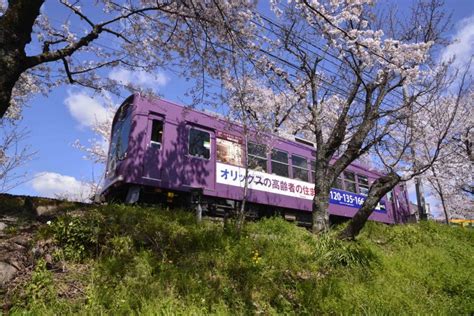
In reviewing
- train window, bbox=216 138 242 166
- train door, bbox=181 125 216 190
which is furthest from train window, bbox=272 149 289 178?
train door, bbox=181 125 216 190

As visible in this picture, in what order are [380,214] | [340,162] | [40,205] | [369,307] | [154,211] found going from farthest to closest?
[380,214]
[340,162]
[154,211]
[40,205]
[369,307]

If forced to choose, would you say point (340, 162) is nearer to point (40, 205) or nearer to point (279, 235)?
point (279, 235)

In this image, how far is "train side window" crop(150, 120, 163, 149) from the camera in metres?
9.01

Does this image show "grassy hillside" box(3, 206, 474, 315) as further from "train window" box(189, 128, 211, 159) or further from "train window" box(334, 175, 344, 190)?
"train window" box(334, 175, 344, 190)

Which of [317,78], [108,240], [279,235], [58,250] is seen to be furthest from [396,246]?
[58,250]

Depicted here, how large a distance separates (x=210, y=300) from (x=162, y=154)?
5067 mm

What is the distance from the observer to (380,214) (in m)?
15.9

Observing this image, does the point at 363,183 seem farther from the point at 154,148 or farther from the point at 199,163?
the point at 154,148

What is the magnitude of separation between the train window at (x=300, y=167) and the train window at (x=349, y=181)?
2600 millimetres

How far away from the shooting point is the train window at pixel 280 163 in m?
11.4

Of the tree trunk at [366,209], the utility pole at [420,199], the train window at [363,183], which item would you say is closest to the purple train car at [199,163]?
the tree trunk at [366,209]

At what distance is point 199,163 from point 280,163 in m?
3.12

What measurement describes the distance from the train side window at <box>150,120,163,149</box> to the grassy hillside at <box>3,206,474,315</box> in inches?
90.7

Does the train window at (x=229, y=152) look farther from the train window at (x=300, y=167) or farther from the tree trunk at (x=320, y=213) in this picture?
the tree trunk at (x=320, y=213)
